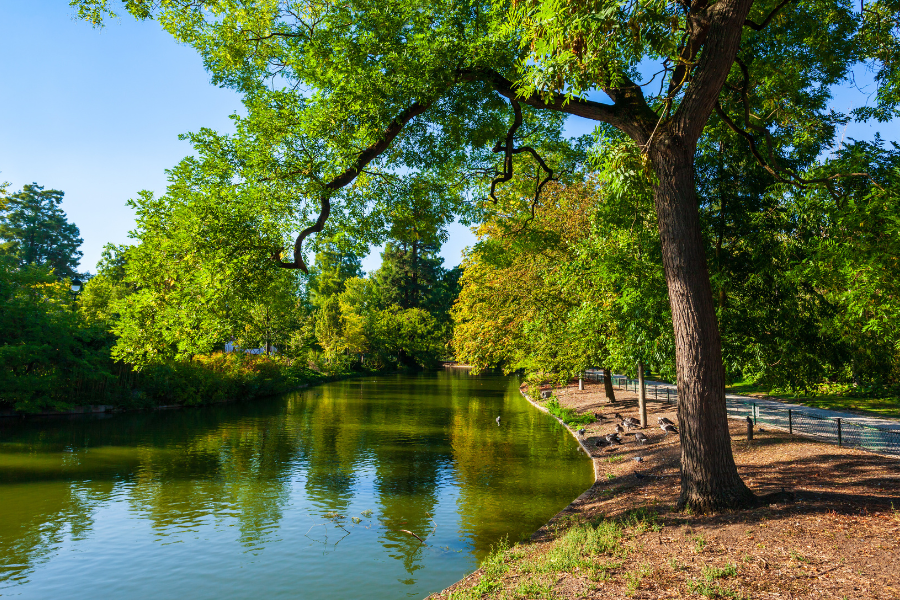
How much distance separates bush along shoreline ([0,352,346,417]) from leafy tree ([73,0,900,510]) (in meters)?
22.5

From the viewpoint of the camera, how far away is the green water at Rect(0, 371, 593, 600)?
9234mm

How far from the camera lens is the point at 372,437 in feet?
74.1

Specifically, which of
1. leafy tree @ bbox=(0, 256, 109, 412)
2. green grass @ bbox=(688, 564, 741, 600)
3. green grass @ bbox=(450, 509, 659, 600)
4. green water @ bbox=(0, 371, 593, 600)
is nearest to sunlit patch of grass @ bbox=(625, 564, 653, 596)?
green grass @ bbox=(450, 509, 659, 600)

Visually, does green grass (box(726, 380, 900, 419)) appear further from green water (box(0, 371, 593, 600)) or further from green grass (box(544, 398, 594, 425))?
green water (box(0, 371, 593, 600))

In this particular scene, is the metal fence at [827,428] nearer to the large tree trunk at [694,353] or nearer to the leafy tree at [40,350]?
the large tree trunk at [694,353]

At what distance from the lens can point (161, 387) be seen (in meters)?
30.8

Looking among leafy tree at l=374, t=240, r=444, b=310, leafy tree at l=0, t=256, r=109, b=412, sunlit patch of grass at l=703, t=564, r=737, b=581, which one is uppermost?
leafy tree at l=374, t=240, r=444, b=310

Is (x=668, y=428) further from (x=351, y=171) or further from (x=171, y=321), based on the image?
(x=171, y=321)

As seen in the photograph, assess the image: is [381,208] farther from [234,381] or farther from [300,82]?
[234,381]

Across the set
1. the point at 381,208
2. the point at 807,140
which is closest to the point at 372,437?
the point at 381,208

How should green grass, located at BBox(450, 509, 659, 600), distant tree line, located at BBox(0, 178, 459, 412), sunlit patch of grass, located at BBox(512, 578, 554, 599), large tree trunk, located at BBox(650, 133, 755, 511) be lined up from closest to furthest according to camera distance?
1. sunlit patch of grass, located at BBox(512, 578, 554, 599)
2. green grass, located at BBox(450, 509, 659, 600)
3. large tree trunk, located at BBox(650, 133, 755, 511)
4. distant tree line, located at BBox(0, 178, 459, 412)

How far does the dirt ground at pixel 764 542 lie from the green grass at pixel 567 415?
12435 millimetres

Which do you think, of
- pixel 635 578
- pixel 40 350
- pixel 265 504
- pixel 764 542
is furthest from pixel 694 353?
pixel 40 350

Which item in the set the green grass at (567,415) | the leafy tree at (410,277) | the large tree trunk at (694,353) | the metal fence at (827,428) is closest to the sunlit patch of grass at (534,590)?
the large tree trunk at (694,353)
